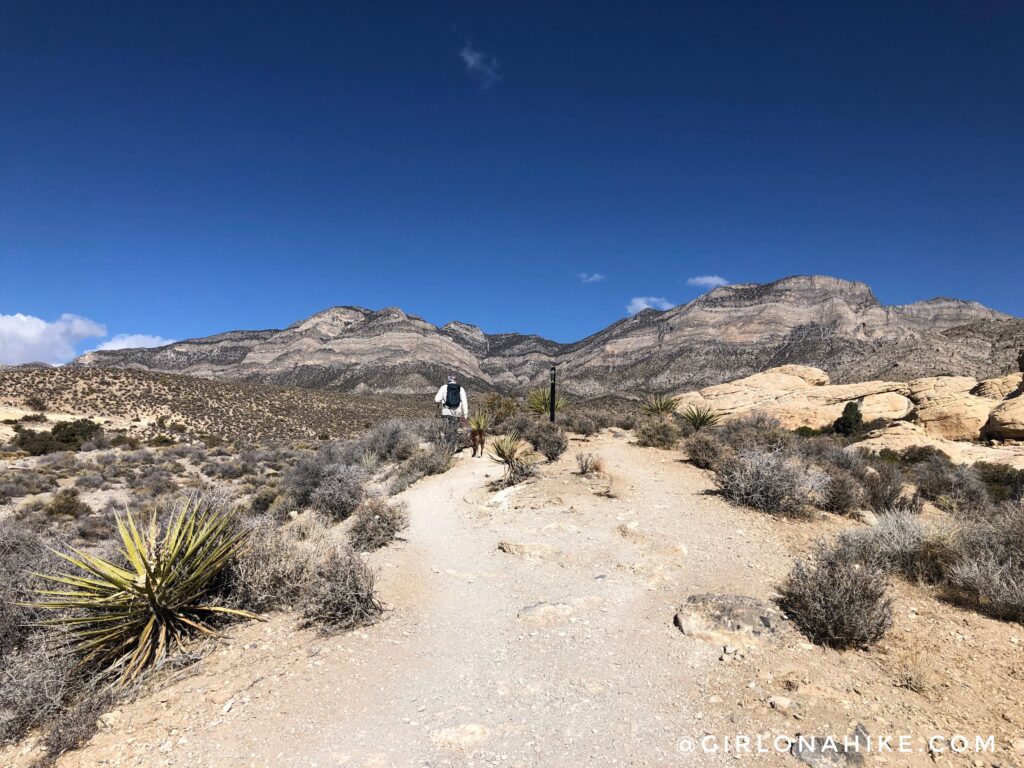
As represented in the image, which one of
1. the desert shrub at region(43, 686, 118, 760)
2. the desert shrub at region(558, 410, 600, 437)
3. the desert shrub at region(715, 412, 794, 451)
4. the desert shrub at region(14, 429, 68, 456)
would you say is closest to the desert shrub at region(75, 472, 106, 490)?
the desert shrub at region(14, 429, 68, 456)

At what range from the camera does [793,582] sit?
175 inches

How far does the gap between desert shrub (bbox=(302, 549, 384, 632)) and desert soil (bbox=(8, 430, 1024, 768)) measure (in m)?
0.14

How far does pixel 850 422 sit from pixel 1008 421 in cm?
410


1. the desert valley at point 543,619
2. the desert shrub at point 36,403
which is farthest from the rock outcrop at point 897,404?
the desert shrub at point 36,403

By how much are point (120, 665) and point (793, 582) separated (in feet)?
19.0

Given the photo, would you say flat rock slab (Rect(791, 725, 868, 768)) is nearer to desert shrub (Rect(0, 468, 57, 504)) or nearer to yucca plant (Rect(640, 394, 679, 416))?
yucca plant (Rect(640, 394, 679, 416))

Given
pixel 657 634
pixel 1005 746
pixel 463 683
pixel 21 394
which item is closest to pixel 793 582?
pixel 657 634

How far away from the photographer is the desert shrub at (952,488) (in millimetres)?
8480

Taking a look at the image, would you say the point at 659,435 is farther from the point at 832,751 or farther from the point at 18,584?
the point at 18,584

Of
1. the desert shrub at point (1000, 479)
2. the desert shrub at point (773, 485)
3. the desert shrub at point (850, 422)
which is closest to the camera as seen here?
the desert shrub at point (773, 485)

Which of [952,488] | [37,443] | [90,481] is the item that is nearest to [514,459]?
[952,488]

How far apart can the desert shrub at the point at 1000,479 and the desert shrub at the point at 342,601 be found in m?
11.8

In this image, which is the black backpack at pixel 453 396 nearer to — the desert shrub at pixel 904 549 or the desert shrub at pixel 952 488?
the desert shrub at pixel 904 549

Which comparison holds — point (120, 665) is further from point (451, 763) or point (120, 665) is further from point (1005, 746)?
point (1005, 746)
